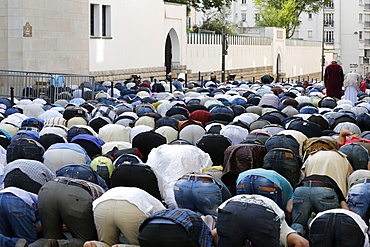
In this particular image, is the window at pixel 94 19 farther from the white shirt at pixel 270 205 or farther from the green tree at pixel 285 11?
the green tree at pixel 285 11

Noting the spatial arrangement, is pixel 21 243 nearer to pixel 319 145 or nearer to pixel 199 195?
pixel 199 195

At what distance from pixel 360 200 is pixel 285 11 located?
77.8 meters

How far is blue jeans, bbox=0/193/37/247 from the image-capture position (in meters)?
10.4

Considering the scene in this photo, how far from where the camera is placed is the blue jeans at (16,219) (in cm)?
1039

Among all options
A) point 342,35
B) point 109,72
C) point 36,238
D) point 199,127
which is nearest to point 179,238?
point 36,238

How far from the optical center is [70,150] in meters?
13.5

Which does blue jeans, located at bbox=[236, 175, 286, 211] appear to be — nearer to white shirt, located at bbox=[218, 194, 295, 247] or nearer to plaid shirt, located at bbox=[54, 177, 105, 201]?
white shirt, located at bbox=[218, 194, 295, 247]

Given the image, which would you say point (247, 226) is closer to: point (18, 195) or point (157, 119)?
point (18, 195)

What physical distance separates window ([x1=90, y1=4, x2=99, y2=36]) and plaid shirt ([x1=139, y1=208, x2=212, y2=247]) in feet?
104

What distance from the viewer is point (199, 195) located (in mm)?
10906

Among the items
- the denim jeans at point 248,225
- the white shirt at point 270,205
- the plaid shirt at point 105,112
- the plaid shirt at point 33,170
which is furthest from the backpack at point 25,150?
the plaid shirt at point 105,112

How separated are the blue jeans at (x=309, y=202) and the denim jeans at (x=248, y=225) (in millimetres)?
1286

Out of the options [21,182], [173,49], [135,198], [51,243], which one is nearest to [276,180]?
[135,198]

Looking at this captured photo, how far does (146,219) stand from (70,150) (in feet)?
14.7
